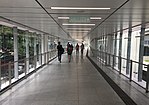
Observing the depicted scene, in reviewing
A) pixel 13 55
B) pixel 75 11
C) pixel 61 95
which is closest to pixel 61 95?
pixel 61 95

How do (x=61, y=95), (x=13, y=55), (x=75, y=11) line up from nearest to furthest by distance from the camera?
(x=75, y=11)
(x=61, y=95)
(x=13, y=55)

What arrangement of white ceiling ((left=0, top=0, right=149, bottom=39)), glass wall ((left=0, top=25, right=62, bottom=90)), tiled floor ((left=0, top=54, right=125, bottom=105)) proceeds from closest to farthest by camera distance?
1. white ceiling ((left=0, top=0, right=149, bottom=39))
2. tiled floor ((left=0, top=54, right=125, bottom=105))
3. glass wall ((left=0, top=25, right=62, bottom=90))

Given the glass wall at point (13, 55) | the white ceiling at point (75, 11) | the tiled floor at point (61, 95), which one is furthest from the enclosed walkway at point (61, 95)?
the white ceiling at point (75, 11)

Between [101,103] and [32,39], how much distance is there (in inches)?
416

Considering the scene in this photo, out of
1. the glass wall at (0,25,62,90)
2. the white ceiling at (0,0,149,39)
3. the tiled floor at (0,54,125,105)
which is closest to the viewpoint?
the white ceiling at (0,0,149,39)

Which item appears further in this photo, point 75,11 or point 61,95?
point 61,95

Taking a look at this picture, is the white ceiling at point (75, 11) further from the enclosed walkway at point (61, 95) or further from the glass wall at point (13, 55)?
the enclosed walkway at point (61, 95)

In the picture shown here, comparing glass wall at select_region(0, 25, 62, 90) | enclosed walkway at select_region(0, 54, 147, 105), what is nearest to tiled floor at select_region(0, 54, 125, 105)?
enclosed walkway at select_region(0, 54, 147, 105)

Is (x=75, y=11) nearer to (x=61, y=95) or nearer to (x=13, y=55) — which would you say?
(x=61, y=95)

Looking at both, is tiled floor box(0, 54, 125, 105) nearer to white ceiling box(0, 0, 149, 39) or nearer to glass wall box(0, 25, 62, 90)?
glass wall box(0, 25, 62, 90)

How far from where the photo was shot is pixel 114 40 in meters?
15.7

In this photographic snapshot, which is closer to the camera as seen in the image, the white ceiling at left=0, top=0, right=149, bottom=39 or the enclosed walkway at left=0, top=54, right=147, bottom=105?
the white ceiling at left=0, top=0, right=149, bottom=39

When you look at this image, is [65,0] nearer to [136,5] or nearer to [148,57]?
[136,5]

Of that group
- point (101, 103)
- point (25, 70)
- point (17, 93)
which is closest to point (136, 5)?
point (101, 103)
